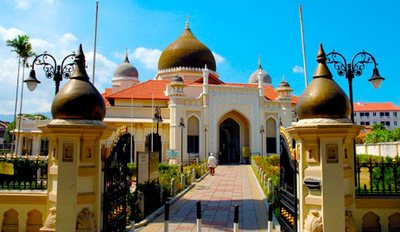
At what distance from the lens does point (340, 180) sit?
559 centimetres

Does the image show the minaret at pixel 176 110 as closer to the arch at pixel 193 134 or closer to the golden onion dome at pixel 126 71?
the arch at pixel 193 134

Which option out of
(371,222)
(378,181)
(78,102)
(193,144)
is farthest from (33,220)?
(193,144)

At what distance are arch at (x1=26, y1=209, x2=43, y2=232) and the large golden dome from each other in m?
33.2

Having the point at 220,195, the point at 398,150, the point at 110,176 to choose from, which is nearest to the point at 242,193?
the point at 220,195

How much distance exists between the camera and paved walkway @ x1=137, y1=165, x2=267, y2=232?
29.2 feet

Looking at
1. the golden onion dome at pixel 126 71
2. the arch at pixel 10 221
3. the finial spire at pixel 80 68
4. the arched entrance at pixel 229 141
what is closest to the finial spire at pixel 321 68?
the finial spire at pixel 80 68

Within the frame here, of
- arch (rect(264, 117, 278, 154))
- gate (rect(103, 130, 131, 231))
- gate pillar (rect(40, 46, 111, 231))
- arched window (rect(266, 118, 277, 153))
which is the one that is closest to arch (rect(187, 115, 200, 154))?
arch (rect(264, 117, 278, 154))

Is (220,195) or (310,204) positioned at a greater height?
(310,204)

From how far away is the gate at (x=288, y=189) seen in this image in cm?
627

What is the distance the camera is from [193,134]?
111ft

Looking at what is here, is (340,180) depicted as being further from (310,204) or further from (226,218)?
(226,218)

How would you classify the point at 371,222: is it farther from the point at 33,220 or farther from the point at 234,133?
the point at 234,133

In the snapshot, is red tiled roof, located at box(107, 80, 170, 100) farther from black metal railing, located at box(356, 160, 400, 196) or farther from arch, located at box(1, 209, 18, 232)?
black metal railing, located at box(356, 160, 400, 196)

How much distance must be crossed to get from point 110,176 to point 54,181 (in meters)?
1.06
